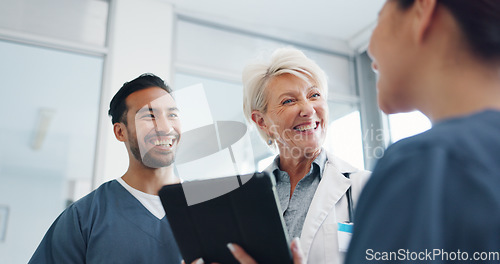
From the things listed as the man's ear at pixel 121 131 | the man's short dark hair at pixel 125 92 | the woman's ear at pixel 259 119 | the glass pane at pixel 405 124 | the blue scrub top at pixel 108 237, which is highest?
the glass pane at pixel 405 124

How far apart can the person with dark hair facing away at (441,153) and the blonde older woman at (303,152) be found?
2.32ft

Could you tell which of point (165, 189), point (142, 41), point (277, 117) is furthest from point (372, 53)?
point (142, 41)

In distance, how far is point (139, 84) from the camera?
1.51 meters

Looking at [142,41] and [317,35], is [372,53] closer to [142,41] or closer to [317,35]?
[142,41]

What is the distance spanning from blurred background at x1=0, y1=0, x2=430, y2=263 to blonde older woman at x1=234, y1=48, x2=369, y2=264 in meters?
0.47

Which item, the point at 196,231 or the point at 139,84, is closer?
the point at 196,231

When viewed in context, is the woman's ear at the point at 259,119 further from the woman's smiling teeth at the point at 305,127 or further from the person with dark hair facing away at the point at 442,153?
the person with dark hair facing away at the point at 442,153

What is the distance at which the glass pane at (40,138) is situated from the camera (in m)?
2.35

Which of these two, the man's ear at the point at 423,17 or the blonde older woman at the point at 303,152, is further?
the blonde older woman at the point at 303,152

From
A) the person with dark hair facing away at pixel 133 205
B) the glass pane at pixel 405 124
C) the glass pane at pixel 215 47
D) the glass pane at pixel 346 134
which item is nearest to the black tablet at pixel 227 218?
the person with dark hair facing away at pixel 133 205

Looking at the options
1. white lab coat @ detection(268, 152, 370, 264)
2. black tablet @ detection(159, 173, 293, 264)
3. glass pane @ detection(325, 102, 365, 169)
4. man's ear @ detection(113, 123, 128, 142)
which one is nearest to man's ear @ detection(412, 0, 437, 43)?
black tablet @ detection(159, 173, 293, 264)

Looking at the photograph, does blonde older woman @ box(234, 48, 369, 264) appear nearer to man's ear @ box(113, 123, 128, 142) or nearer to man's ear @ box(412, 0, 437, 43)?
man's ear @ box(113, 123, 128, 142)

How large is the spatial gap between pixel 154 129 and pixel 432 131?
114 centimetres

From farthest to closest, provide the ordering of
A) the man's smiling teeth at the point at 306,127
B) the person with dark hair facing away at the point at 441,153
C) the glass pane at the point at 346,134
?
the glass pane at the point at 346,134 → the man's smiling teeth at the point at 306,127 → the person with dark hair facing away at the point at 441,153
